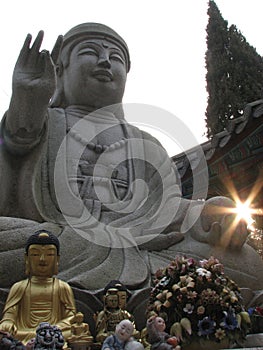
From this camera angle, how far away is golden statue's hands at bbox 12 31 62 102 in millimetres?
4562

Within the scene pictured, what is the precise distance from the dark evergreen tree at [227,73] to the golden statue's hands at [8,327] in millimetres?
11816

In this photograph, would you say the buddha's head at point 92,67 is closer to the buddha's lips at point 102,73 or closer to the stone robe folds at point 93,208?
the buddha's lips at point 102,73

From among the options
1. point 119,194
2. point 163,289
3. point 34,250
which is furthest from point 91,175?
point 163,289

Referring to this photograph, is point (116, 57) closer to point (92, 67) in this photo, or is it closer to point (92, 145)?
point (92, 67)

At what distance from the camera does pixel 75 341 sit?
10.6 ft

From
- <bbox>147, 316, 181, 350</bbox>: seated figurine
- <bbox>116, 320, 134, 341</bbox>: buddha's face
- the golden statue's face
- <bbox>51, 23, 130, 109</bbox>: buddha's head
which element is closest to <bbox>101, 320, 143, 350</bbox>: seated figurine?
<bbox>116, 320, 134, 341</bbox>: buddha's face

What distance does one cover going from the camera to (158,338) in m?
2.83

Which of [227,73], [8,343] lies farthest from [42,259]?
[227,73]

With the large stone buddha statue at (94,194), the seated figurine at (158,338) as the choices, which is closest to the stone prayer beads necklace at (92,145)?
the large stone buddha statue at (94,194)

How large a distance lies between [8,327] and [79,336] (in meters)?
0.44

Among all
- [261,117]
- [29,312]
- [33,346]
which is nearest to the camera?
[33,346]

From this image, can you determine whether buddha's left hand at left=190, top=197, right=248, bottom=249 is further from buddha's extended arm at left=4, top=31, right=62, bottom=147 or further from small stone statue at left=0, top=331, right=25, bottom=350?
small stone statue at left=0, top=331, right=25, bottom=350

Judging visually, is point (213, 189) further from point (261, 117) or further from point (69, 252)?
point (69, 252)

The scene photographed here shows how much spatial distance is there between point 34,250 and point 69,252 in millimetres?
634
